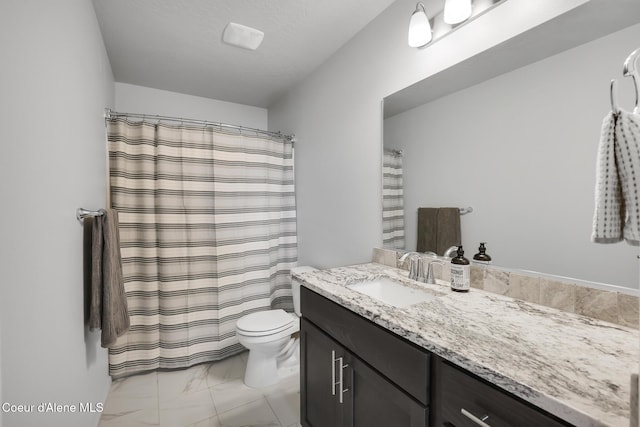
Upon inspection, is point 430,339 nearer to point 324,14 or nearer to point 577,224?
point 577,224

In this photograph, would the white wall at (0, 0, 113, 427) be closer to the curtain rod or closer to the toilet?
the curtain rod

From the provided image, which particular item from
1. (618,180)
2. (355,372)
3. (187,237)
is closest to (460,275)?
(355,372)

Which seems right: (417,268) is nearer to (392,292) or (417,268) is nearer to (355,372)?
(392,292)

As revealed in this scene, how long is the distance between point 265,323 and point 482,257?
1.43 meters

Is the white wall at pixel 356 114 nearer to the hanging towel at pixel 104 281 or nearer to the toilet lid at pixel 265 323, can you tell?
the toilet lid at pixel 265 323

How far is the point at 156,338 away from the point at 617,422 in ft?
7.93

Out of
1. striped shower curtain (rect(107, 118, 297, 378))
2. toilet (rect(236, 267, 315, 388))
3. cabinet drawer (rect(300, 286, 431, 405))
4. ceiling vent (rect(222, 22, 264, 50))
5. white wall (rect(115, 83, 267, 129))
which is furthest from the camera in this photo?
white wall (rect(115, 83, 267, 129))

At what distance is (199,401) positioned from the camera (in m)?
1.79

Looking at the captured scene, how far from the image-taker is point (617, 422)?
0.46 metres

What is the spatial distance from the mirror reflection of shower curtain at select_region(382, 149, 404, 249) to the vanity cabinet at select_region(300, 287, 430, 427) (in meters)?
0.62

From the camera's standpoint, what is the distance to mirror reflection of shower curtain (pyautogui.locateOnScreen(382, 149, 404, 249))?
1.62m

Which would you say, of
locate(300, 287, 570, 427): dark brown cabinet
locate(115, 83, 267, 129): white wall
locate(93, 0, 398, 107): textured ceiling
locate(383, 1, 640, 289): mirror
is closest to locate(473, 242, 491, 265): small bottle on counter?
locate(383, 1, 640, 289): mirror

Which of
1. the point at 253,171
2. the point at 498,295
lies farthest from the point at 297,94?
the point at 498,295

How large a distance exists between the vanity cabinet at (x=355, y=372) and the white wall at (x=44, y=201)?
95 centimetres
